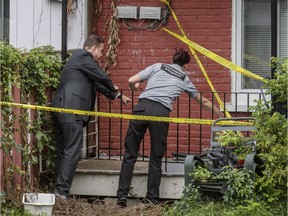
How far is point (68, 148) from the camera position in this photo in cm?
1036

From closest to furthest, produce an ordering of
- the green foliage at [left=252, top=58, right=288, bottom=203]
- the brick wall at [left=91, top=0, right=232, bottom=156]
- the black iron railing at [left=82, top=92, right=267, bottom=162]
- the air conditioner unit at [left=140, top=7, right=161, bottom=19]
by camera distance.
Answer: the green foliage at [left=252, top=58, right=288, bottom=203] → the black iron railing at [left=82, top=92, right=267, bottom=162] → the brick wall at [left=91, top=0, right=232, bottom=156] → the air conditioner unit at [left=140, top=7, right=161, bottom=19]

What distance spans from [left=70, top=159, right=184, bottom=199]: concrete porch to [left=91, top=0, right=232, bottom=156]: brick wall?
1170 millimetres

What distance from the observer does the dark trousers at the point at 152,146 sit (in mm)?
10266

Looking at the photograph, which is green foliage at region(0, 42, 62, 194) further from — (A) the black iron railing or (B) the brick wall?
(B) the brick wall

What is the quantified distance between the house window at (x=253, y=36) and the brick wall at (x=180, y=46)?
0.12m

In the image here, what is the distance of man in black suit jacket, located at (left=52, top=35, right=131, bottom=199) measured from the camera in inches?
406

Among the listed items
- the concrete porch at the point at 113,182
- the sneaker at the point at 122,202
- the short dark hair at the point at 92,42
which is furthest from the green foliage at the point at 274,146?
the short dark hair at the point at 92,42

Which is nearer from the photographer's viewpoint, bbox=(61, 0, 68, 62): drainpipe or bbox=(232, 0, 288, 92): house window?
bbox=(61, 0, 68, 62): drainpipe

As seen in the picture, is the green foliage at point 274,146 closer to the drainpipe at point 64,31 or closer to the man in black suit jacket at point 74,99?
the man in black suit jacket at point 74,99

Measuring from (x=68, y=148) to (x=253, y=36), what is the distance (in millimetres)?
3186

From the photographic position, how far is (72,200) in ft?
33.6

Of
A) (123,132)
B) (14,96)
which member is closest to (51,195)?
(14,96)

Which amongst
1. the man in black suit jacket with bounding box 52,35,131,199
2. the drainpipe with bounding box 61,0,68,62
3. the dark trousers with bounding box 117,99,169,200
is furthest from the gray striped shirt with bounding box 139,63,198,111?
the drainpipe with bounding box 61,0,68,62

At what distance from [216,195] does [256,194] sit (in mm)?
421
